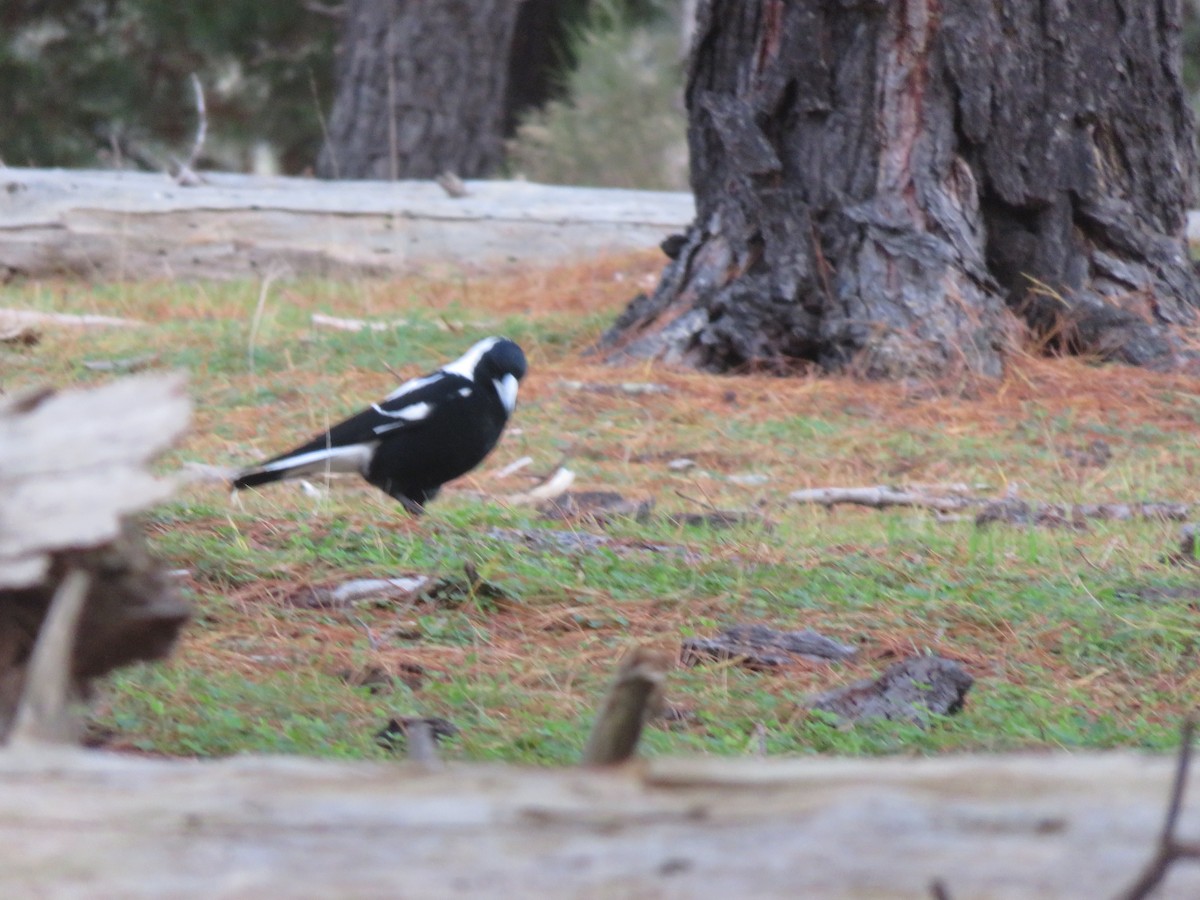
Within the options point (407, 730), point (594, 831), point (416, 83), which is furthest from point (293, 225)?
point (594, 831)

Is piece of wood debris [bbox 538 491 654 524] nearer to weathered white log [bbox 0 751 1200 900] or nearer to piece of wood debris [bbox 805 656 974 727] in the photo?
piece of wood debris [bbox 805 656 974 727]

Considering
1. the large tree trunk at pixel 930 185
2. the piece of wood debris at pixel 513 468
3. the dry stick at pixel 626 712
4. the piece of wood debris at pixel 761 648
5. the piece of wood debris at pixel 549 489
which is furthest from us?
the large tree trunk at pixel 930 185

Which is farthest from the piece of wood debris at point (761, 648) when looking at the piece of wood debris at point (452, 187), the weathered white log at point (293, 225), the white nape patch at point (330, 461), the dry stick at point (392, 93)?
the dry stick at point (392, 93)

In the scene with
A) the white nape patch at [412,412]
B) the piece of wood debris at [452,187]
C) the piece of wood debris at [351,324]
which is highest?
the piece of wood debris at [452,187]

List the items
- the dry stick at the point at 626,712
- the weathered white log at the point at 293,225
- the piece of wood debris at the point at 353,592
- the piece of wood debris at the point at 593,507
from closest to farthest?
the dry stick at the point at 626,712
the piece of wood debris at the point at 353,592
the piece of wood debris at the point at 593,507
the weathered white log at the point at 293,225

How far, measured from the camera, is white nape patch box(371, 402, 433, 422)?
512 centimetres

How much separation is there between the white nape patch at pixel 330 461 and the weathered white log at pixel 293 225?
4535 millimetres

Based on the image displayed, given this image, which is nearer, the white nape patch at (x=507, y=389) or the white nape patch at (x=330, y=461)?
the white nape patch at (x=330, y=461)

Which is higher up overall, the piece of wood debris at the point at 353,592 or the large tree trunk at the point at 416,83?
the large tree trunk at the point at 416,83

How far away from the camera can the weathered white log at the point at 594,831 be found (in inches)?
55.9

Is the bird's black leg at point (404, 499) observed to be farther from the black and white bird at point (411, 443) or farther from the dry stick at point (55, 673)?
the dry stick at point (55, 673)

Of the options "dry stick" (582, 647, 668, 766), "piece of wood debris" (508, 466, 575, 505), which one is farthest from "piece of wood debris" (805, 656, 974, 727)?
"piece of wood debris" (508, 466, 575, 505)

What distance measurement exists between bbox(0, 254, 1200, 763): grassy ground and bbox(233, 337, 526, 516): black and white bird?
0.14 meters

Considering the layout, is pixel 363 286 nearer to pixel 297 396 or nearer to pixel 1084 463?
pixel 297 396
